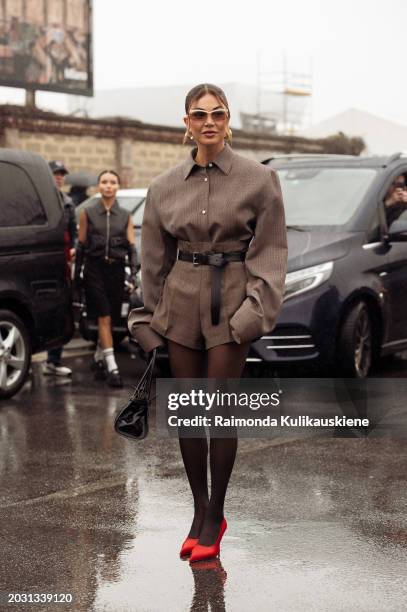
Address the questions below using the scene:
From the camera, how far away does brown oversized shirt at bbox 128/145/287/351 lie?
4992 millimetres

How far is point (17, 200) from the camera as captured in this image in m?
9.77

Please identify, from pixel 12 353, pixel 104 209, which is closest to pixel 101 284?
pixel 104 209

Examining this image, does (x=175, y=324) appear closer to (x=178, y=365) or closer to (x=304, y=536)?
→ (x=178, y=365)

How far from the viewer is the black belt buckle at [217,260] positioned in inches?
199

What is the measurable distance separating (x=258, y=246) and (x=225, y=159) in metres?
0.39

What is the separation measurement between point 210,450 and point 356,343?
4.85 metres

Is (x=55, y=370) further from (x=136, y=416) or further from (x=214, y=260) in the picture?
(x=214, y=260)

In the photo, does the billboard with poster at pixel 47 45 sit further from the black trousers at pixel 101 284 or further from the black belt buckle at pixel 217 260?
the black belt buckle at pixel 217 260

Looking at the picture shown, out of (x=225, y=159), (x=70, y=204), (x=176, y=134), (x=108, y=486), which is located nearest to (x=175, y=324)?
(x=225, y=159)

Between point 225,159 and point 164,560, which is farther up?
point 225,159

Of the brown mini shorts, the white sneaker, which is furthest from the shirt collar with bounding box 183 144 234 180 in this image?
the white sneaker

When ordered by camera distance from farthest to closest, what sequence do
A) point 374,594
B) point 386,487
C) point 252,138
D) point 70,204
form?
point 252,138
point 70,204
point 386,487
point 374,594

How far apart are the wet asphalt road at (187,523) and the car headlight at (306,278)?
186cm

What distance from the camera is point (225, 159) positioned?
5.08 metres
